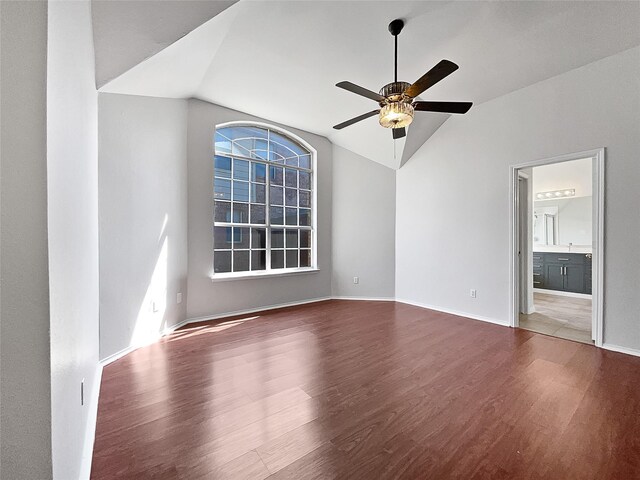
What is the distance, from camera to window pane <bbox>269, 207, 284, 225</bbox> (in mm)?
4467

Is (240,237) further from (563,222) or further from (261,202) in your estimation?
(563,222)

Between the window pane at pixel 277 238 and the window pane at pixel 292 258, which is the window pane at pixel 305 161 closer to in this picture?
the window pane at pixel 277 238

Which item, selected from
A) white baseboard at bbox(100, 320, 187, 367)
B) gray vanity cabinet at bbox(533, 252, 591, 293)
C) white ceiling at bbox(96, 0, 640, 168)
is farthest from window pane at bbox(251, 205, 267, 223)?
gray vanity cabinet at bbox(533, 252, 591, 293)

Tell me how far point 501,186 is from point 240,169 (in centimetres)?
375

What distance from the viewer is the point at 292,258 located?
4.73m

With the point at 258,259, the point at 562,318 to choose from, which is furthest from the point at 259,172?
the point at 562,318

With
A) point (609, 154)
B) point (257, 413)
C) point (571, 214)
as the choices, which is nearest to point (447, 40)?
point (609, 154)

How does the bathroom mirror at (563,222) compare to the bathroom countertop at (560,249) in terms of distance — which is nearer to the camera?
the bathroom countertop at (560,249)

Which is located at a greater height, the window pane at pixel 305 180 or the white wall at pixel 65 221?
the window pane at pixel 305 180

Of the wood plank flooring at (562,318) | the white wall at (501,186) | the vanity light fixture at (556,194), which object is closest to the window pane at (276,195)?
the white wall at (501,186)

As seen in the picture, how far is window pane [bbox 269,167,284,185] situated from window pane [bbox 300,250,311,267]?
1318 mm

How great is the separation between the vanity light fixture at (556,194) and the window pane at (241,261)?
6.54 meters

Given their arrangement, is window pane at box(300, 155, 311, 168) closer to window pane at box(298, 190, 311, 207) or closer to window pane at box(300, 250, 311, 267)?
window pane at box(298, 190, 311, 207)

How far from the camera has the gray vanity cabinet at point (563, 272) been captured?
501cm
